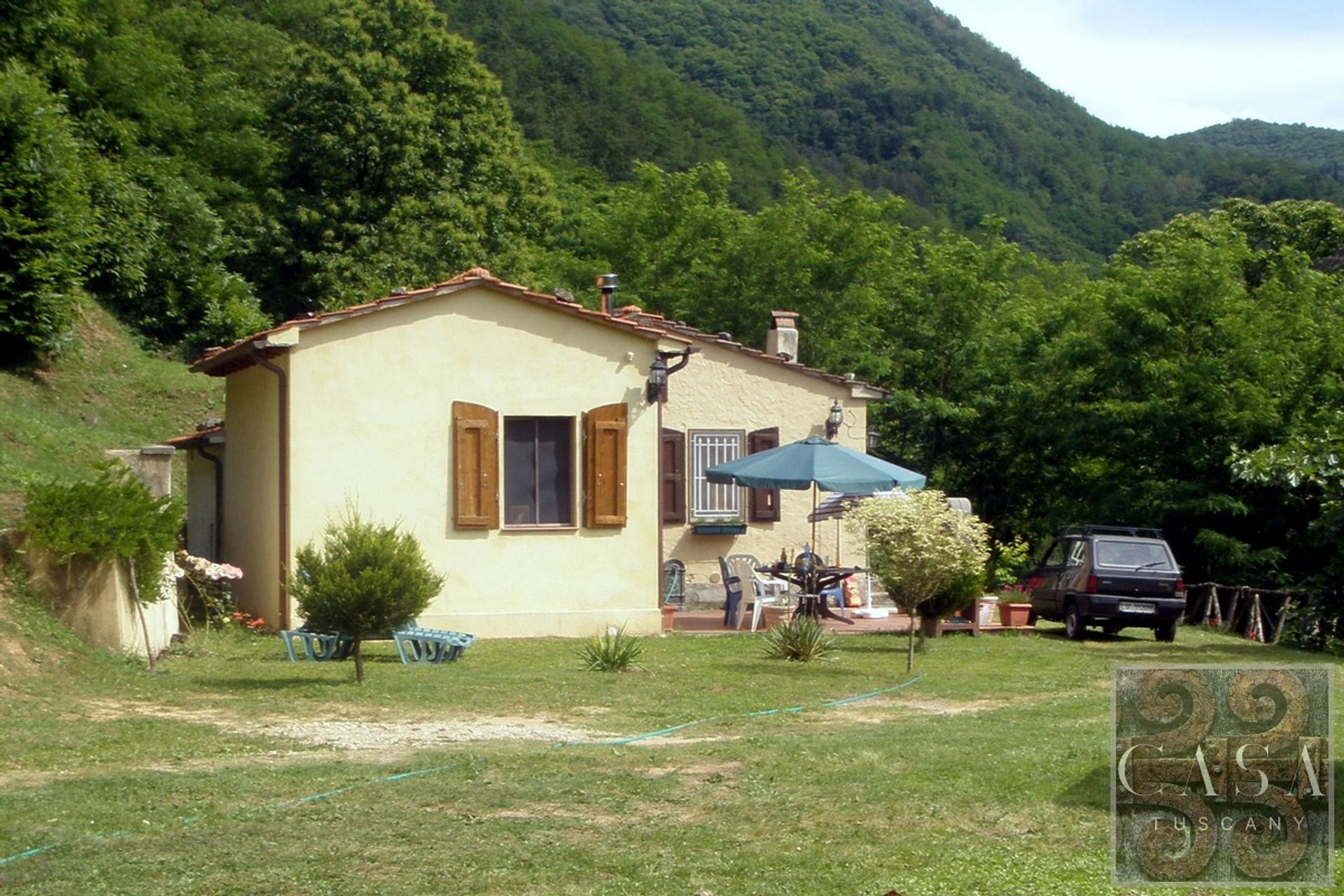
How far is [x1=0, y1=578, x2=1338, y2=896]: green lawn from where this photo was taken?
6730 mm

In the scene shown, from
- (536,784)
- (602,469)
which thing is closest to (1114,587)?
(602,469)

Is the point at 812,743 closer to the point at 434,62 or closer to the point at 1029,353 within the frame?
the point at 1029,353

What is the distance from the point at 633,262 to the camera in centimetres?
3569

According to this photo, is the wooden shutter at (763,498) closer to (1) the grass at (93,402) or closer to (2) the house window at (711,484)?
(2) the house window at (711,484)

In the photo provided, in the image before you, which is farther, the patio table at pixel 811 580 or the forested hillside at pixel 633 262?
the forested hillside at pixel 633 262

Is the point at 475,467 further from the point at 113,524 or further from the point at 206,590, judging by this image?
the point at 113,524

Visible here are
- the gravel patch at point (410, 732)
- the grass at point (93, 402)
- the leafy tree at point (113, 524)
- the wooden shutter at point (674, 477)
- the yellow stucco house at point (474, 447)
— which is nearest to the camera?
the gravel patch at point (410, 732)

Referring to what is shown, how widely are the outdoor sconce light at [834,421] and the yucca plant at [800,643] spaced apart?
A: 6787mm

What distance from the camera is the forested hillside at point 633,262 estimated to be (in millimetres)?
24109

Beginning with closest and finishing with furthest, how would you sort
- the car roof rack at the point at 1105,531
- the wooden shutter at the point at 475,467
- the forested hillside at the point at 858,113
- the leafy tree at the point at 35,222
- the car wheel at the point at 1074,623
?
the wooden shutter at the point at 475,467 → the car wheel at the point at 1074,623 → the leafy tree at the point at 35,222 → the car roof rack at the point at 1105,531 → the forested hillside at the point at 858,113

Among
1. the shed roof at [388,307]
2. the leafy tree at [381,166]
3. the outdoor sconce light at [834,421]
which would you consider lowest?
the outdoor sconce light at [834,421]

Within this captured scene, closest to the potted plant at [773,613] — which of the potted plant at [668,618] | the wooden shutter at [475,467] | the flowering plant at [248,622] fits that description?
the potted plant at [668,618]

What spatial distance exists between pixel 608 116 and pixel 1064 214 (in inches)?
1175

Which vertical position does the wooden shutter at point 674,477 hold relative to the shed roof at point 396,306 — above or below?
below
